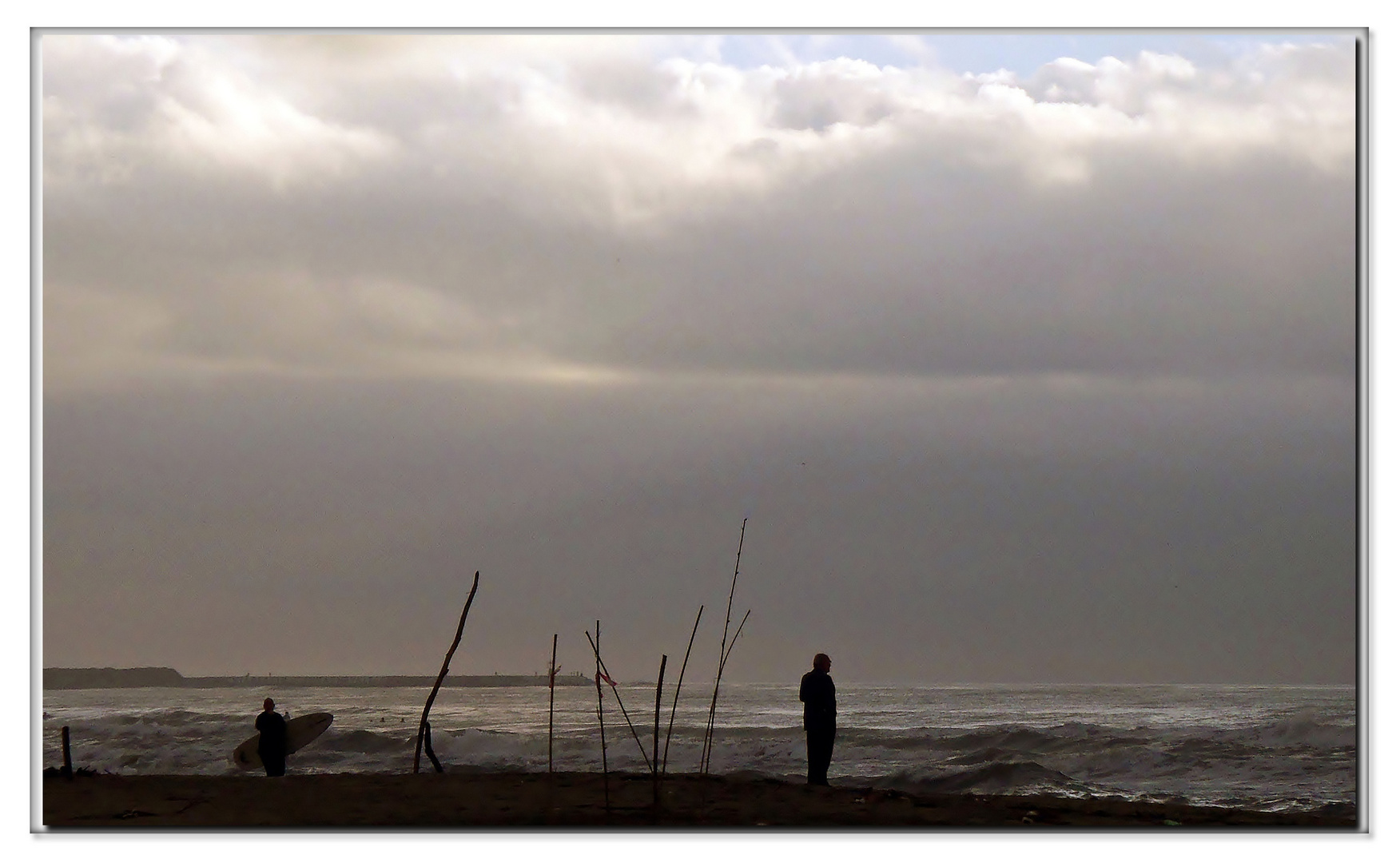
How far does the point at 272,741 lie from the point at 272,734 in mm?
73

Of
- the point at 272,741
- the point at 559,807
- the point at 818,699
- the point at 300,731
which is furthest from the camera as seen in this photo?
the point at 300,731

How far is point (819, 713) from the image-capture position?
1203 cm

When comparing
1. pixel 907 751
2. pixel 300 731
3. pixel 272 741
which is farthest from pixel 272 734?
pixel 907 751

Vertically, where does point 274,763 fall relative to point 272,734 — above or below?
below

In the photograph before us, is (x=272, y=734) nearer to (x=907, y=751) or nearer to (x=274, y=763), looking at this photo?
(x=274, y=763)

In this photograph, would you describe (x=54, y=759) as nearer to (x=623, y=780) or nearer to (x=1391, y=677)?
(x=623, y=780)

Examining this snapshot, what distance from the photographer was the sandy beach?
8633 mm

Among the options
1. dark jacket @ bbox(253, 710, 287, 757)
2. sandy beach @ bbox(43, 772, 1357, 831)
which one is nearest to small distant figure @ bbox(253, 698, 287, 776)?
dark jacket @ bbox(253, 710, 287, 757)

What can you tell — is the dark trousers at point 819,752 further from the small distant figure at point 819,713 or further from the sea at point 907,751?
the sea at point 907,751

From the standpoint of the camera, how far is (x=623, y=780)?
36.6ft
